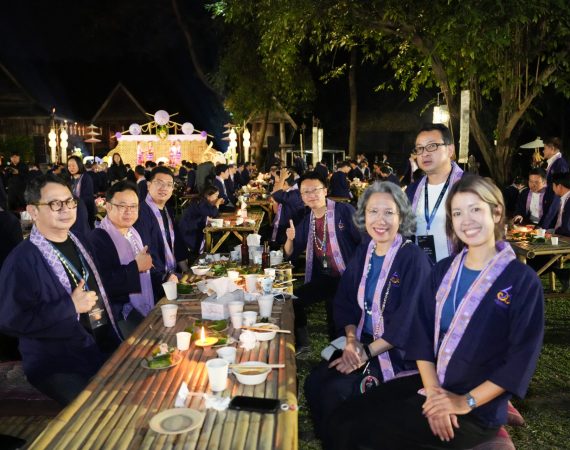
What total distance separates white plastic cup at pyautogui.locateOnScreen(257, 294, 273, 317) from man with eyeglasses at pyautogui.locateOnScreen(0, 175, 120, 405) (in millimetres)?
1064

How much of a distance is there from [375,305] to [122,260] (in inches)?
89.5

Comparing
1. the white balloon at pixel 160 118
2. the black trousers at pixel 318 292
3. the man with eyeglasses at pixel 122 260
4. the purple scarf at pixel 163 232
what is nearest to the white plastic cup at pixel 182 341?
the man with eyeglasses at pixel 122 260

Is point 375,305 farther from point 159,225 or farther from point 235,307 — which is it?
point 159,225

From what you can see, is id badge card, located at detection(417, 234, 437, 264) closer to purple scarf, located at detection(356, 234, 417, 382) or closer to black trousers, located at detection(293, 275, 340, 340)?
purple scarf, located at detection(356, 234, 417, 382)

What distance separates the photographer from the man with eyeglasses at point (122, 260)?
4312mm

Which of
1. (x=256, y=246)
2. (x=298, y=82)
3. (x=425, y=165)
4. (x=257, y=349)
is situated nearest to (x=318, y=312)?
(x=256, y=246)

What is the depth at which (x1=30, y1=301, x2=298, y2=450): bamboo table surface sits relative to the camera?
2.11 m

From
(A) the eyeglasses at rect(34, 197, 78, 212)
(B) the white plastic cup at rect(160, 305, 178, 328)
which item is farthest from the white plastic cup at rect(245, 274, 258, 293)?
(A) the eyeglasses at rect(34, 197, 78, 212)

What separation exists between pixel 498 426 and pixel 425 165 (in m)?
2.24

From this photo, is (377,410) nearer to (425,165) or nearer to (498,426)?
(498,426)

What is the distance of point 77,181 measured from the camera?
418 inches

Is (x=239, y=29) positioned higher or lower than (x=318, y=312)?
higher

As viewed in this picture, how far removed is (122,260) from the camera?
464 centimetres

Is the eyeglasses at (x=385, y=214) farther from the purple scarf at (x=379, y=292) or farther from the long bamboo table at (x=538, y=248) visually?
the long bamboo table at (x=538, y=248)
